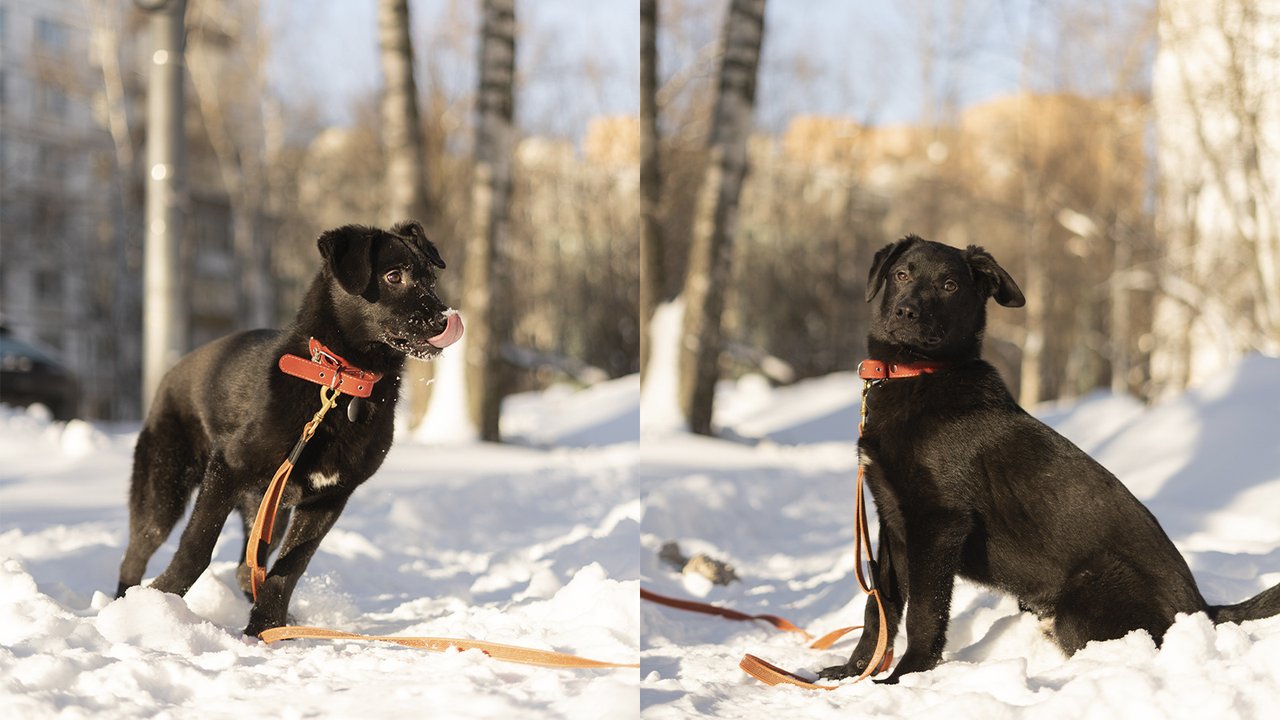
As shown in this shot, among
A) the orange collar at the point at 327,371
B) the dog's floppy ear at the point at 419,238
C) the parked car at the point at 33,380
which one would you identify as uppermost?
the dog's floppy ear at the point at 419,238

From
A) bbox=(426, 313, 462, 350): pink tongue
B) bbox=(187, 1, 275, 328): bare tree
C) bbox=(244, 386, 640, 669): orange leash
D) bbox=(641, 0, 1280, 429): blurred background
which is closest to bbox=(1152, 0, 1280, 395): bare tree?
bbox=(641, 0, 1280, 429): blurred background

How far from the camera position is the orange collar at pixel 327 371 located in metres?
3.67

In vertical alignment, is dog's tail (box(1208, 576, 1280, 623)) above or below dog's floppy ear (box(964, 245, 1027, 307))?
below

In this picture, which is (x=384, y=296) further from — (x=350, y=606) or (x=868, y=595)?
(x=868, y=595)

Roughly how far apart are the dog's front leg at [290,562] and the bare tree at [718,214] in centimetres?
820

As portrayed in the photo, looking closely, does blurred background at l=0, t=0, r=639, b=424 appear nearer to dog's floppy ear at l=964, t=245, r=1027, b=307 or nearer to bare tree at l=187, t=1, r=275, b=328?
bare tree at l=187, t=1, r=275, b=328

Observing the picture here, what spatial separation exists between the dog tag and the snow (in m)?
0.81

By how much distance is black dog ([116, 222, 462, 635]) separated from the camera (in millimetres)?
3650

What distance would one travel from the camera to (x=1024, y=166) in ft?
73.5

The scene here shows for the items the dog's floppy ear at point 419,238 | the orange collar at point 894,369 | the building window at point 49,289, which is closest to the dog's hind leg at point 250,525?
the dog's floppy ear at point 419,238

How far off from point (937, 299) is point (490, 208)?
8.58m

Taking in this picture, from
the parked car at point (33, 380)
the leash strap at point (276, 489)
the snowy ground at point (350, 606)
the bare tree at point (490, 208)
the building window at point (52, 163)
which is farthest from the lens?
the building window at point (52, 163)

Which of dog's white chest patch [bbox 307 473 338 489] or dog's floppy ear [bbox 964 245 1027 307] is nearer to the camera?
dog's white chest patch [bbox 307 473 338 489]

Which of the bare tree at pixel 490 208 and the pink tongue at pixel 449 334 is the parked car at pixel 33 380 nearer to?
the bare tree at pixel 490 208
